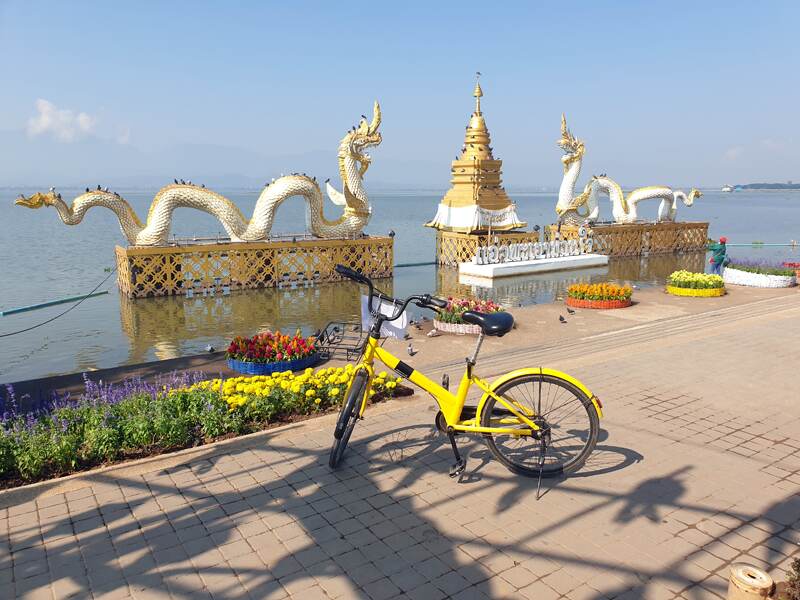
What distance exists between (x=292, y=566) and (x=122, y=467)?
2.47 meters

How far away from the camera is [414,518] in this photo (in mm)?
4773

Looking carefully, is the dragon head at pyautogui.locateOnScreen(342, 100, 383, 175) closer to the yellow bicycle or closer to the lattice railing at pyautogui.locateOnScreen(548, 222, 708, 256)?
the lattice railing at pyautogui.locateOnScreen(548, 222, 708, 256)

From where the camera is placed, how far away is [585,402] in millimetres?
5387

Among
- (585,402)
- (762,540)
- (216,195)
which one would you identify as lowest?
(762,540)

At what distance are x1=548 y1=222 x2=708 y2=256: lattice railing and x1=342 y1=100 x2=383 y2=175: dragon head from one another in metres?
13.1

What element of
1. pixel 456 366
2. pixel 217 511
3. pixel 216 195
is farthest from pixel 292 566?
pixel 216 195

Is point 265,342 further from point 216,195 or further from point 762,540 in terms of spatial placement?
point 216,195

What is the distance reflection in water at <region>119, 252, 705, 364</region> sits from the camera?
14.6m

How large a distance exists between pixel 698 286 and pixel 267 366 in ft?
45.5

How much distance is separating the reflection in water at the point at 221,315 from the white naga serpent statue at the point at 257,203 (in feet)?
7.42

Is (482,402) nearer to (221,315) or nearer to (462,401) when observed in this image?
(462,401)

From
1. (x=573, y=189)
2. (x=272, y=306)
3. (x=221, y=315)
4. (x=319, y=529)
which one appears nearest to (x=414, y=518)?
(x=319, y=529)

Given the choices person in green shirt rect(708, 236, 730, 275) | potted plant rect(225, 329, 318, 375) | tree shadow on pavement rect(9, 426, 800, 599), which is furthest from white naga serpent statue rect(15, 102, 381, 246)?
tree shadow on pavement rect(9, 426, 800, 599)

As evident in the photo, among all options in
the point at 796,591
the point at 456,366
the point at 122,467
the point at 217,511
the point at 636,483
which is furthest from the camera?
the point at 456,366
